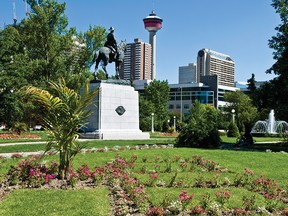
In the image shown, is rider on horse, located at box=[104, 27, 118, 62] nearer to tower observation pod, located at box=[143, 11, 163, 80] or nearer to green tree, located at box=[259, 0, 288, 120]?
green tree, located at box=[259, 0, 288, 120]

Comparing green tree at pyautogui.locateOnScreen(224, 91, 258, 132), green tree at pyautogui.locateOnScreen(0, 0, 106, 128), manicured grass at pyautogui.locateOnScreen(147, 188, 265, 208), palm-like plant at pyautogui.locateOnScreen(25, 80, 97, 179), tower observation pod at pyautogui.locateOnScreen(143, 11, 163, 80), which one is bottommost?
manicured grass at pyautogui.locateOnScreen(147, 188, 265, 208)

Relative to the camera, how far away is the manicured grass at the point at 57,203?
21.3ft

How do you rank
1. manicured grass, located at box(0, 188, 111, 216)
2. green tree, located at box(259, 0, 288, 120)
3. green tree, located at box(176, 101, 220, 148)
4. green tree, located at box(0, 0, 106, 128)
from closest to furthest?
manicured grass, located at box(0, 188, 111, 216) < green tree, located at box(176, 101, 220, 148) < green tree, located at box(259, 0, 288, 120) < green tree, located at box(0, 0, 106, 128)

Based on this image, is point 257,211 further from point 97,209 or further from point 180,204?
point 97,209

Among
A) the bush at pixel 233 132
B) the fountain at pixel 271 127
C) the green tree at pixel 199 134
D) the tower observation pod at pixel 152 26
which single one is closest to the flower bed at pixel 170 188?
the green tree at pixel 199 134

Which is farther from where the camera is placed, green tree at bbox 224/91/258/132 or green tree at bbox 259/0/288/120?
green tree at bbox 224/91/258/132

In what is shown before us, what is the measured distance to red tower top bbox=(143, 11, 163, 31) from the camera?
598 ft

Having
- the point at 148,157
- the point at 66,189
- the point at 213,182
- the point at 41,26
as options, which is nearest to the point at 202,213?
the point at 213,182

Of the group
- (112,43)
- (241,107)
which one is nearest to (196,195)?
(112,43)

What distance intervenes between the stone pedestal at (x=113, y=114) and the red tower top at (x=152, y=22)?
531ft

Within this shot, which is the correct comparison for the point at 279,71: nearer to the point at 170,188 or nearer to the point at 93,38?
the point at 170,188

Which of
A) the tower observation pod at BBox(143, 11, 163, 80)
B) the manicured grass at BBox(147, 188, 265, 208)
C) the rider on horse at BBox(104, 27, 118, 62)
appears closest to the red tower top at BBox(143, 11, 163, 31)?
the tower observation pod at BBox(143, 11, 163, 80)

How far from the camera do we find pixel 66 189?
8414 millimetres

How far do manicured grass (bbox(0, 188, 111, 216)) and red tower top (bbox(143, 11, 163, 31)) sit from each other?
180m
